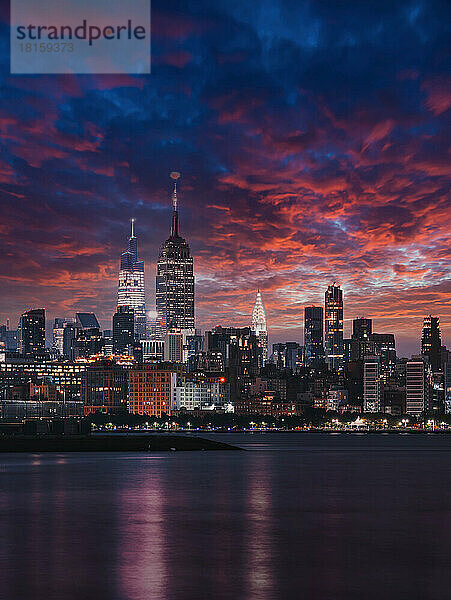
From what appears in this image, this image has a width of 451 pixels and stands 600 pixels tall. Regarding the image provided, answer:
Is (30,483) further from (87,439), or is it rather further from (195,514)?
(87,439)

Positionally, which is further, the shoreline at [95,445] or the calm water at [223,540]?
the shoreline at [95,445]

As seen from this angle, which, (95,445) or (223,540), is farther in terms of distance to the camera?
(95,445)

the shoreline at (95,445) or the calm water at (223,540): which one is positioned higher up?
the calm water at (223,540)

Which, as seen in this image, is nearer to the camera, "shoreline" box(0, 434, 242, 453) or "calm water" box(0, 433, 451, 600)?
"calm water" box(0, 433, 451, 600)

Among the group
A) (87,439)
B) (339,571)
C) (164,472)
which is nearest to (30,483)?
(164,472)

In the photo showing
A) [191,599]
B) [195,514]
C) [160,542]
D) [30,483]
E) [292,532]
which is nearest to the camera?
[191,599]

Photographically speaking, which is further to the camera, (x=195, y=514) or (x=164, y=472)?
(x=164, y=472)

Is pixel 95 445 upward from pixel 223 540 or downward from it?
downward

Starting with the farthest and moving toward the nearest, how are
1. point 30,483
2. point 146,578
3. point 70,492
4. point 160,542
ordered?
point 30,483, point 70,492, point 160,542, point 146,578
